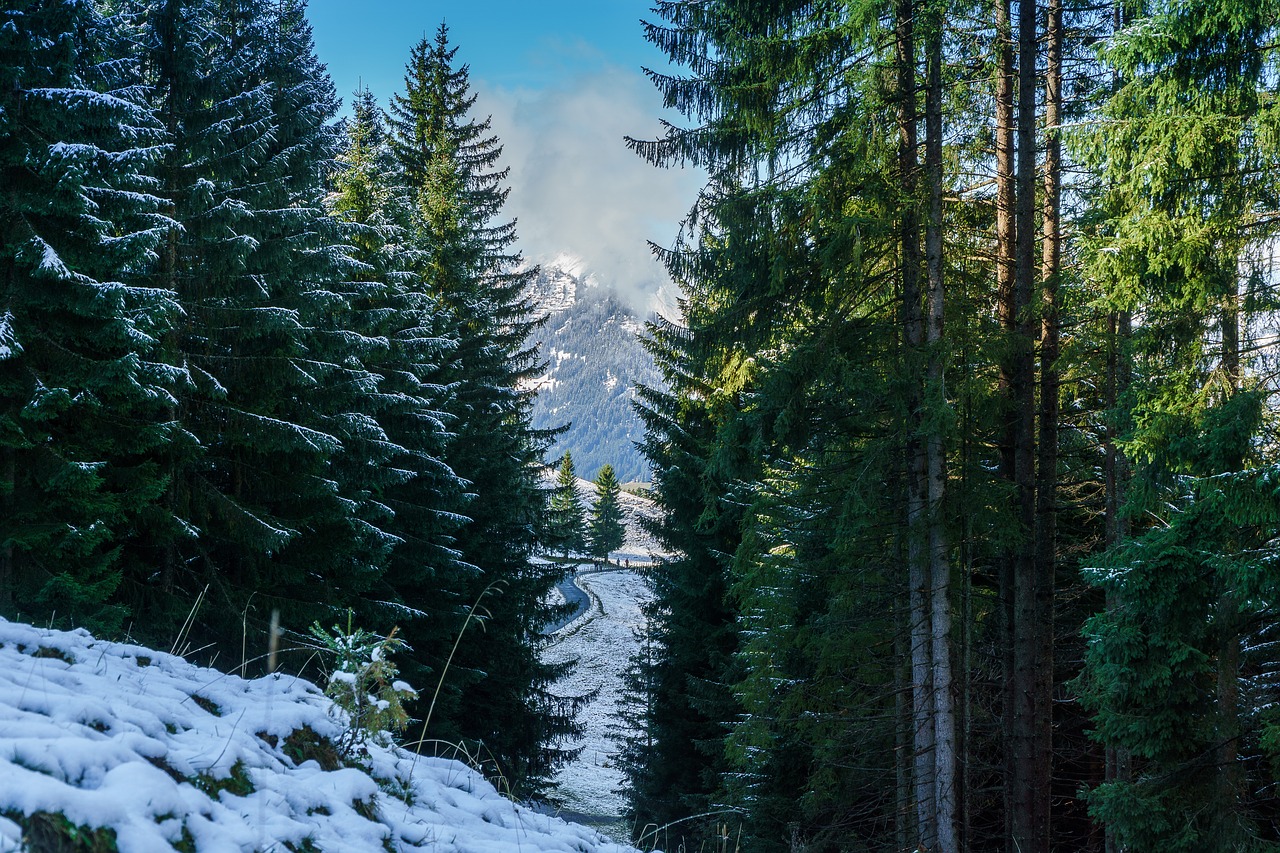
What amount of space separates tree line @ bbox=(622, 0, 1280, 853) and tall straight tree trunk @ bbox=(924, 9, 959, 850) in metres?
0.03

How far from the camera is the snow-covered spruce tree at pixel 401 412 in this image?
12.4 meters

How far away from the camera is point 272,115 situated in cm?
1023

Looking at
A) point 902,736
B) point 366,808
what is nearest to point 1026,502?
point 902,736

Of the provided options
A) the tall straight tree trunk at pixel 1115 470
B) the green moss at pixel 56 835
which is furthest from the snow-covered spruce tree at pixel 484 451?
the green moss at pixel 56 835

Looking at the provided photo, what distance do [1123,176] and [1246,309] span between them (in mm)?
1537

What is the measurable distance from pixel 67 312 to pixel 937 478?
29.3 ft

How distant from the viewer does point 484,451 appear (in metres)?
17.3

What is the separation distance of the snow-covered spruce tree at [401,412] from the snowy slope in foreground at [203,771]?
7.68 metres

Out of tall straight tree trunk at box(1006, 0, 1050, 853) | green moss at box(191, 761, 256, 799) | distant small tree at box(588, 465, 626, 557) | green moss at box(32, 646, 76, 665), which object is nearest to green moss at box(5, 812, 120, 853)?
green moss at box(191, 761, 256, 799)

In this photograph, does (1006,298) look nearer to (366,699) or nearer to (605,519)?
(366,699)

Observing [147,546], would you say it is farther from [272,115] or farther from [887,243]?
[887,243]

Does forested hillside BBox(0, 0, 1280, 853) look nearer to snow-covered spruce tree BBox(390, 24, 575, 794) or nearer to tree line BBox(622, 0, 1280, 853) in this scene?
tree line BBox(622, 0, 1280, 853)

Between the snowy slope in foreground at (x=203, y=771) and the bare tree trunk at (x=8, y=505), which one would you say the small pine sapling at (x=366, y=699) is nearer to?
the snowy slope in foreground at (x=203, y=771)

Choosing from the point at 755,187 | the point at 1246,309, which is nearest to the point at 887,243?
the point at 755,187
